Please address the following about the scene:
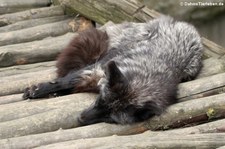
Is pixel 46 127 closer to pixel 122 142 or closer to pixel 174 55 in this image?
pixel 122 142

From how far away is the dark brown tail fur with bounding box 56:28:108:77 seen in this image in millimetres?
5113

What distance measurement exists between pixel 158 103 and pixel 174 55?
0.85 meters

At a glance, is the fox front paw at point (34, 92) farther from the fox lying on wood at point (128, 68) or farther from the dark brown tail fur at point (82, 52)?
the dark brown tail fur at point (82, 52)

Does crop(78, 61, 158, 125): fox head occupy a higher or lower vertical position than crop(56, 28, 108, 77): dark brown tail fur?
higher

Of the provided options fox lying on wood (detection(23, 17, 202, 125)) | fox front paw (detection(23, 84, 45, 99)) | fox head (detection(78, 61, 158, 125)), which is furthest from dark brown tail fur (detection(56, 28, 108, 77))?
fox head (detection(78, 61, 158, 125))

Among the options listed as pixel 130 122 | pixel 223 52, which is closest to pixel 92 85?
pixel 130 122

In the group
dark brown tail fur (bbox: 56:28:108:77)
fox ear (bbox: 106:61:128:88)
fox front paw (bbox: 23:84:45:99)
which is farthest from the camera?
dark brown tail fur (bbox: 56:28:108:77)

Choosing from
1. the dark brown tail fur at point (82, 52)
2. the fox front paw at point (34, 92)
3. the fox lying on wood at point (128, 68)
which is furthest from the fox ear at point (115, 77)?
the dark brown tail fur at point (82, 52)

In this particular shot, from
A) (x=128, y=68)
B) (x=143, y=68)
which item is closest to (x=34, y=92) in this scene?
(x=128, y=68)

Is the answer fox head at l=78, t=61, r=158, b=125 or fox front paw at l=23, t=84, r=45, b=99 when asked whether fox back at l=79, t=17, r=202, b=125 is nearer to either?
fox head at l=78, t=61, r=158, b=125

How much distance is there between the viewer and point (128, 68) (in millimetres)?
4449

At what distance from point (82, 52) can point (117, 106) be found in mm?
1221

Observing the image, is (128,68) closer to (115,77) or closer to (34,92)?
(115,77)

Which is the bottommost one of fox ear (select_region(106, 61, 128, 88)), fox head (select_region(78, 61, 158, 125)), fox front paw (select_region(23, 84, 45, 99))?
fox front paw (select_region(23, 84, 45, 99))
